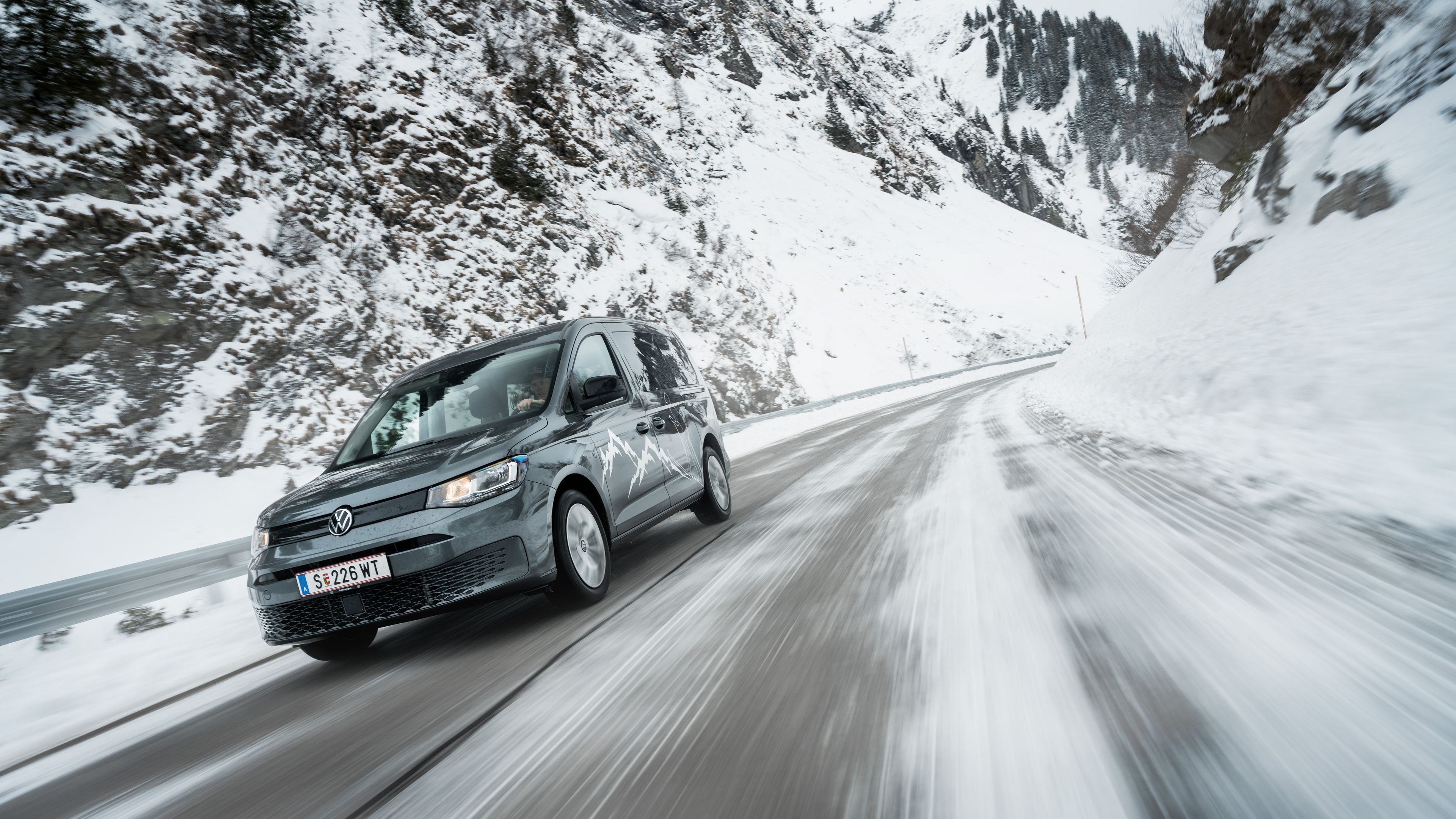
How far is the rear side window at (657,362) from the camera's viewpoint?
665 cm

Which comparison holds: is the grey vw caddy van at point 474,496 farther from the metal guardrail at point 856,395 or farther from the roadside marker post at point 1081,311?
the roadside marker post at point 1081,311

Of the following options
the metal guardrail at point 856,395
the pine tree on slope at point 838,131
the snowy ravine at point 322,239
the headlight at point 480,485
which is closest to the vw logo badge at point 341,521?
the headlight at point 480,485

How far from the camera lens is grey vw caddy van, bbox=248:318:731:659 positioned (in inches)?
165

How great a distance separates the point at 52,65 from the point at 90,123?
98 cm

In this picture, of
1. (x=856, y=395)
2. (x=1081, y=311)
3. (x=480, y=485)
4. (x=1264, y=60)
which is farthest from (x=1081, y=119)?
(x=480, y=485)

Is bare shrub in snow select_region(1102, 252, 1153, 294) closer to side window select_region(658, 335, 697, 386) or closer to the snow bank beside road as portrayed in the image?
side window select_region(658, 335, 697, 386)

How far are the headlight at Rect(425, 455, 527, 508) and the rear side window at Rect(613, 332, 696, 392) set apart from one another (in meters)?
2.10

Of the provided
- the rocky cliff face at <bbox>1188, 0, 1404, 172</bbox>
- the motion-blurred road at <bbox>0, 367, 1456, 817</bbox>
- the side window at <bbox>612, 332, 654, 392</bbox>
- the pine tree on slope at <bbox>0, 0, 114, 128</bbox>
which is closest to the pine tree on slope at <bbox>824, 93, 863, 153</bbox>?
the rocky cliff face at <bbox>1188, 0, 1404, 172</bbox>

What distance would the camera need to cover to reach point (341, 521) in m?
4.23

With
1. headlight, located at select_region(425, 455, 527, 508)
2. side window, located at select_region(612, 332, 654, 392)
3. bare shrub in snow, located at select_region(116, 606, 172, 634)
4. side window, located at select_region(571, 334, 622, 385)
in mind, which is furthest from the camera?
side window, located at select_region(612, 332, 654, 392)

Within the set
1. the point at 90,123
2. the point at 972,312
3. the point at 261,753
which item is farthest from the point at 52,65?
the point at 972,312

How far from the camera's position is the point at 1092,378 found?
14125 mm

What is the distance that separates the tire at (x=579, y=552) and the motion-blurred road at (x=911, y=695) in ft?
0.48

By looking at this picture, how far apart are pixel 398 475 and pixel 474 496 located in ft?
1.51
